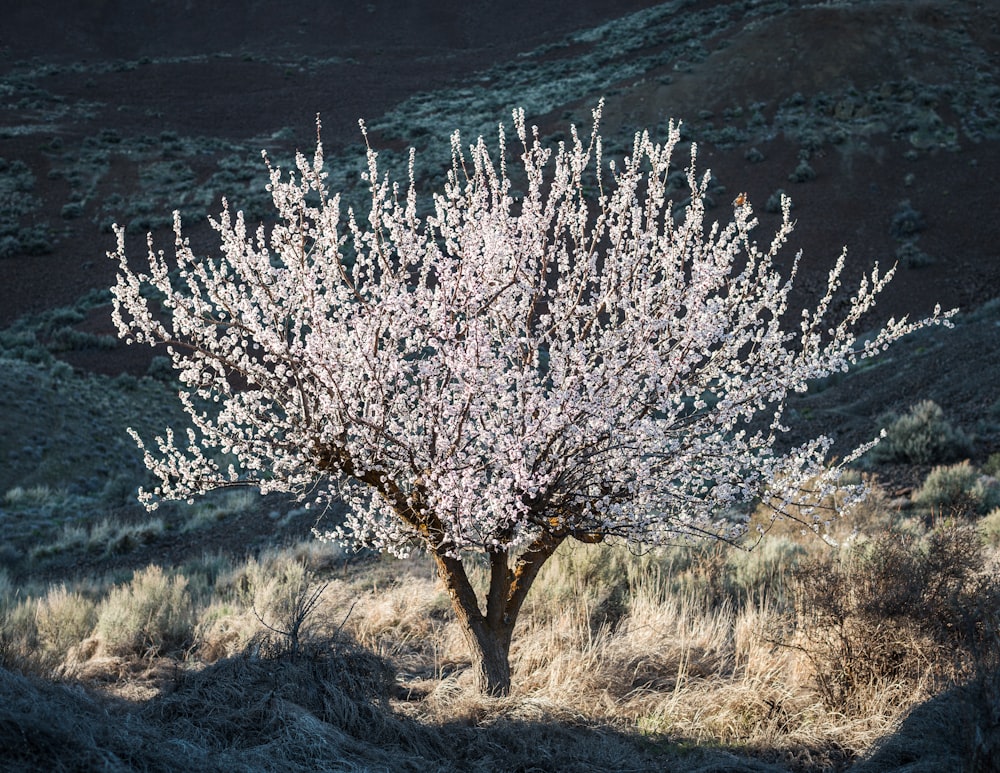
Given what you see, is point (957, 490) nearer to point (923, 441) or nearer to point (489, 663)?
point (923, 441)

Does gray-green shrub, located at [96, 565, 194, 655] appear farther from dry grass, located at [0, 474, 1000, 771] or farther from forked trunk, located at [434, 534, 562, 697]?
forked trunk, located at [434, 534, 562, 697]

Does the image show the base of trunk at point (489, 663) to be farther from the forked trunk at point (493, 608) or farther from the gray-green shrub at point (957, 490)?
the gray-green shrub at point (957, 490)

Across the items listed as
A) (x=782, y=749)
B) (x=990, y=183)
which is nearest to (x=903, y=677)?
(x=782, y=749)

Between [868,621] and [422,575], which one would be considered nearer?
[868,621]

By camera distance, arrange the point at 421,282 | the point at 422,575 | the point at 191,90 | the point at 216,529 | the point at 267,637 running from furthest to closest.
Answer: the point at 191,90
the point at 216,529
the point at 422,575
the point at 267,637
the point at 421,282

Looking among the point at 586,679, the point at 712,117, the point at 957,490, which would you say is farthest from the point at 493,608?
the point at 712,117

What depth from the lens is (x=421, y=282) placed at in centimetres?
536

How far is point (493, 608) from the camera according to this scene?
6.22 m

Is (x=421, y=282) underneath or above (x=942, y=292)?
above

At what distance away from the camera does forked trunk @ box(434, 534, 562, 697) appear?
6.07 metres

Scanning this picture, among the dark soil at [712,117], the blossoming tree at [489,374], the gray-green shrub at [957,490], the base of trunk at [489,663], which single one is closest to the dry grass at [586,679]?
the base of trunk at [489,663]

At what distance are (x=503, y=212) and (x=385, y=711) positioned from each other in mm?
3537

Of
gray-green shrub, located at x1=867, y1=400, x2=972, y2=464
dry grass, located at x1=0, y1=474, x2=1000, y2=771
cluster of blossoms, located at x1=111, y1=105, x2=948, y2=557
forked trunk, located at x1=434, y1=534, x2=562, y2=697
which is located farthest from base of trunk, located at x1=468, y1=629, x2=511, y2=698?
gray-green shrub, located at x1=867, y1=400, x2=972, y2=464

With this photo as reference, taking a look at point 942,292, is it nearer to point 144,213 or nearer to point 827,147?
point 827,147
